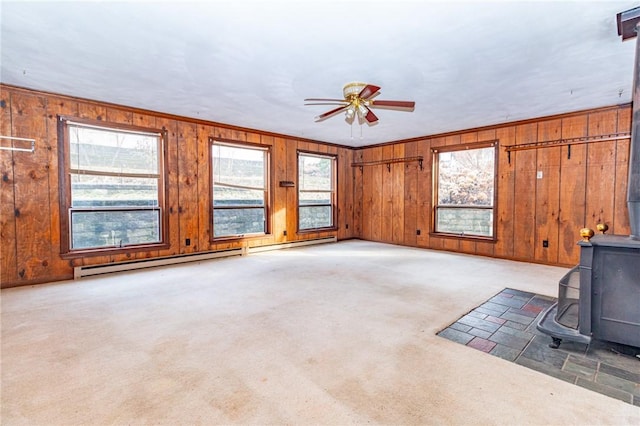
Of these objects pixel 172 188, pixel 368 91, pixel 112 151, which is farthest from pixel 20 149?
pixel 368 91

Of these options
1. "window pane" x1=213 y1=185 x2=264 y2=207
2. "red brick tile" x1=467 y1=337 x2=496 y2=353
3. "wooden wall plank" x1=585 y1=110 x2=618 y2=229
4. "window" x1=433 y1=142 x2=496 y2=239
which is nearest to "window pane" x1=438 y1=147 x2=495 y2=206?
"window" x1=433 y1=142 x2=496 y2=239

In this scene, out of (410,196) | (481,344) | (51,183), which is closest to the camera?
(481,344)

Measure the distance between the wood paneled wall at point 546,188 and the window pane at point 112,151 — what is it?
5057 millimetres

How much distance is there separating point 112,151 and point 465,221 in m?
6.17

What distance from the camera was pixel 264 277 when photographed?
4.30m

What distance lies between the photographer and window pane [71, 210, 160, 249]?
4324 millimetres

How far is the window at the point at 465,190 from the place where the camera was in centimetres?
577

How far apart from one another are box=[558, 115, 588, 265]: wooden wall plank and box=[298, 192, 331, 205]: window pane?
14.9 ft

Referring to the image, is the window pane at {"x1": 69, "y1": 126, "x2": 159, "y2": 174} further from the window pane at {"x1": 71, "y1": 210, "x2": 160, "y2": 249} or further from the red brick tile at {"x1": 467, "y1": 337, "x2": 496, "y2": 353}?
the red brick tile at {"x1": 467, "y1": 337, "x2": 496, "y2": 353}

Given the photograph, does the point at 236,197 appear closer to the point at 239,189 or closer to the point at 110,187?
the point at 239,189

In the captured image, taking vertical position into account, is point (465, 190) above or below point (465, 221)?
above

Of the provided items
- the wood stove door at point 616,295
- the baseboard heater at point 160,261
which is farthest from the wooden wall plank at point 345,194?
the wood stove door at point 616,295

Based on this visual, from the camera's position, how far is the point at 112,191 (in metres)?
4.58

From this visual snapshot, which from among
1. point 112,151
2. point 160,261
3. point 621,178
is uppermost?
point 112,151
